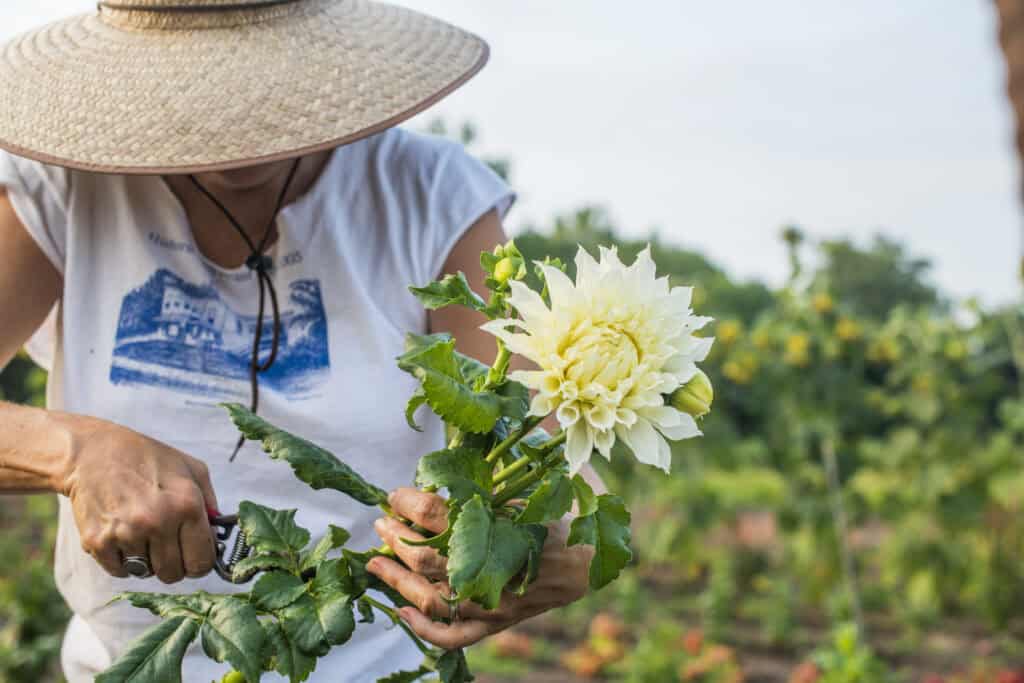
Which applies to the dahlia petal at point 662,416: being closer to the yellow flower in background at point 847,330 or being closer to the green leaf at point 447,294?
the green leaf at point 447,294

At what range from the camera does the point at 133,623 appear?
183cm

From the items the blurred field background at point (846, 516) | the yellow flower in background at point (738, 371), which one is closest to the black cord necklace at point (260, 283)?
the blurred field background at point (846, 516)

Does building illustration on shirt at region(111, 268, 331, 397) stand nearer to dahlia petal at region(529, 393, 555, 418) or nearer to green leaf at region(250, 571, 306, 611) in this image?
green leaf at region(250, 571, 306, 611)

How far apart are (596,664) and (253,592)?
14.7 feet

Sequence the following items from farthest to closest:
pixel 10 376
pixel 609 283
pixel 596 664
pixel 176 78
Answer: pixel 10 376 → pixel 596 664 → pixel 176 78 → pixel 609 283

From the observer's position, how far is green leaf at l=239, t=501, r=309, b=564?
4.71ft

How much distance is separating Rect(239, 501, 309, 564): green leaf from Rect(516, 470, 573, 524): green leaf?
330mm

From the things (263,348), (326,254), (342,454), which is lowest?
(342,454)

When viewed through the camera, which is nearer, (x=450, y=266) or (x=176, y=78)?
(x=176, y=78)

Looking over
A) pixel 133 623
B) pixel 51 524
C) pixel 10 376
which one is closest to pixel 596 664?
pixel 51 524

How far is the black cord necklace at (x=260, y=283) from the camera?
1835mm

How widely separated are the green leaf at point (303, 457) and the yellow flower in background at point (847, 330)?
4689 mm

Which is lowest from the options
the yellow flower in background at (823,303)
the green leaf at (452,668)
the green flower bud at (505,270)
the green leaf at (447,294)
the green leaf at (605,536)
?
the yellow flower in background at (823,303)

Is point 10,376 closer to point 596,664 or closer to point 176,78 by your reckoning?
point 596,664
